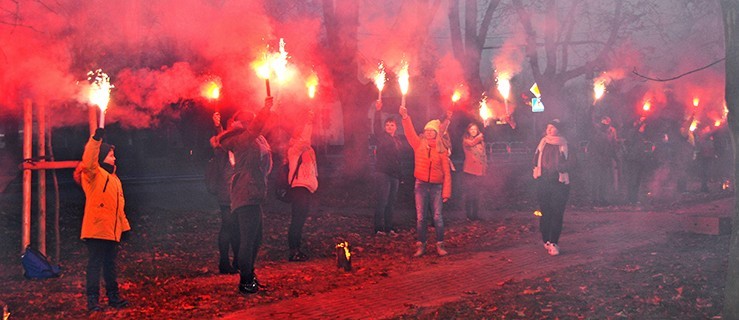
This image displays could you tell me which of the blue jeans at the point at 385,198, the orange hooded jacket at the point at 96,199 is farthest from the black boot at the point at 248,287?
the blue jeans at the point at 385,198

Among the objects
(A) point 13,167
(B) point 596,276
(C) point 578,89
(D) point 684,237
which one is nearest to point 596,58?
(D) point 684,237

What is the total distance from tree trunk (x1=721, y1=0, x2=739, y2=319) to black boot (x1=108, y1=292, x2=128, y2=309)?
5602mm

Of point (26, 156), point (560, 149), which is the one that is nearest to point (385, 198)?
point (560, 149)

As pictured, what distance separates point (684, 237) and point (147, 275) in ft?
26.6

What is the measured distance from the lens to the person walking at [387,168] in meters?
12.6

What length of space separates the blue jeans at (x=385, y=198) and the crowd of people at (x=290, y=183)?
0.02m

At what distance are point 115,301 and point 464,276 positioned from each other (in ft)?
13.5

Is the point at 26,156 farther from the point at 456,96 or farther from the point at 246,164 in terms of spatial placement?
the point at 456,96

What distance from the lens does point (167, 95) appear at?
1509 cm

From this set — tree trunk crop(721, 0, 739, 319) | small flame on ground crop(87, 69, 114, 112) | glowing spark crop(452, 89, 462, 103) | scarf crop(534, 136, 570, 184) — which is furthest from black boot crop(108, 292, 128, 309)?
glowing spark crop(452, 89, 462, 103)

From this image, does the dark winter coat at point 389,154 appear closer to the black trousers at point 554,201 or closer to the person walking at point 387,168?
the person walking at point 387,168

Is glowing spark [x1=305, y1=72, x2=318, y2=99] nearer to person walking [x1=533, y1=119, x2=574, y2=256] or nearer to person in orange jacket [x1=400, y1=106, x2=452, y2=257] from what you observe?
person in orange jacket [x1=400, y1=106, x2=452, y2=257]

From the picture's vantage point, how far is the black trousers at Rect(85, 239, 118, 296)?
24.6 ft

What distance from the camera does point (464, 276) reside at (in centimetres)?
942
